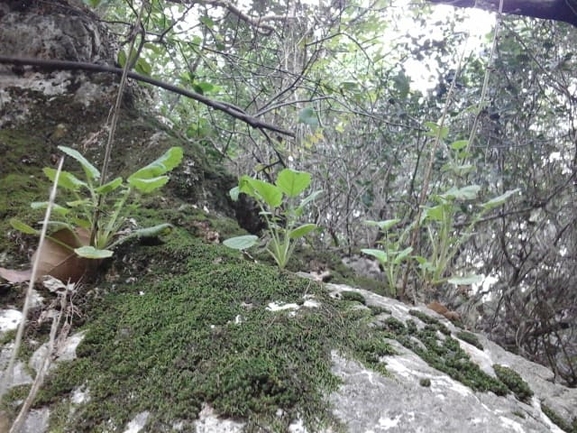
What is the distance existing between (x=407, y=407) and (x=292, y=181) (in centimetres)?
75

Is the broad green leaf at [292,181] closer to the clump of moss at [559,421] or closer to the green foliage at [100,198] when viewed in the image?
the green foliage at [100,198]

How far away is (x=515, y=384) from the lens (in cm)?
114

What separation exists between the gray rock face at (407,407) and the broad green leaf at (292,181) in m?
0.44

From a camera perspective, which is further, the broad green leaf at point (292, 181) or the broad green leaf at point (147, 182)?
the broad green leaf at point (292, 181)

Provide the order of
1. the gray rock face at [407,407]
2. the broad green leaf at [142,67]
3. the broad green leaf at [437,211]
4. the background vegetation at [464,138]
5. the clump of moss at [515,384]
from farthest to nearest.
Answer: the background vegetation at [464,138]
the broad green leaf at [142,67]
the broad green leaf at [437,211]
the clump of moss at [515,384]
the gray rock face at [407,407]

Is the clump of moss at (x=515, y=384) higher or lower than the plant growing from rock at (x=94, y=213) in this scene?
lower

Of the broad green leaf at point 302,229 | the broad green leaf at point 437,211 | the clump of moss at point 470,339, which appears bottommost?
the clump of moss at point 470,339

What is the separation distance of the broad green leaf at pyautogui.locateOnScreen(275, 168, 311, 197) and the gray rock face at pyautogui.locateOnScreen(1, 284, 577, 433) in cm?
44

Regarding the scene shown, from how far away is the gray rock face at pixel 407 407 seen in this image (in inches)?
33.2

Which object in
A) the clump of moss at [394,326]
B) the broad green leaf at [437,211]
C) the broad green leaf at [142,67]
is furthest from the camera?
the broad green leaf at [142,67]

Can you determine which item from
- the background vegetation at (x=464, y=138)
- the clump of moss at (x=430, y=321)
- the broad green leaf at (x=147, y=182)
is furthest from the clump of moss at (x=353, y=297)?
the background vegetation at (x=464, y=138)

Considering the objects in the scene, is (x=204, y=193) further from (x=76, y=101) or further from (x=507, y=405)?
(x=507, y=405)

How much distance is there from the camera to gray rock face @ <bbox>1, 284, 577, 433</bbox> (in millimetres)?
844

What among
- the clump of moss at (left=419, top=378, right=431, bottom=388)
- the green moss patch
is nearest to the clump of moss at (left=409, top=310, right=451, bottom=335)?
the green moss patch
